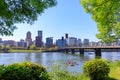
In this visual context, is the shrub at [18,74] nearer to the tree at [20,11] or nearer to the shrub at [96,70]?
the tree at [20,11]

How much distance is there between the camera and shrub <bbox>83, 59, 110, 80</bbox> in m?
22.6

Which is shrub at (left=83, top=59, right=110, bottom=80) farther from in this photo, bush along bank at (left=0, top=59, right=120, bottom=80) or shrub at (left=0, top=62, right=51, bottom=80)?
shrub at (left=0, top=62, right=51, bottom=80)

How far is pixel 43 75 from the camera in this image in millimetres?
10102

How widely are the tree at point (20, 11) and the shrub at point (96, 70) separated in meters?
10.0

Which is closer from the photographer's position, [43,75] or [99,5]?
[43,75]

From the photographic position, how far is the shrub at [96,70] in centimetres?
2264

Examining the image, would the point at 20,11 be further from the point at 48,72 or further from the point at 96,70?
the point at 96,70

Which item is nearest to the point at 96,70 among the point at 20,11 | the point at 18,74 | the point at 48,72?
the point at 48,72

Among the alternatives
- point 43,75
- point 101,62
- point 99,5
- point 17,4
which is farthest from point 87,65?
point 43,75

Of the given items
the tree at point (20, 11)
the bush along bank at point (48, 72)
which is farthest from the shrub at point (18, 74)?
the tree at point (20, 11)

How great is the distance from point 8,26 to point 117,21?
2628 centimetres

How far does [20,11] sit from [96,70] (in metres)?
11.2

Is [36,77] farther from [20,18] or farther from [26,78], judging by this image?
[20,18]

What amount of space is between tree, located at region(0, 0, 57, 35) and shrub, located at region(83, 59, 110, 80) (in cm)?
1002
